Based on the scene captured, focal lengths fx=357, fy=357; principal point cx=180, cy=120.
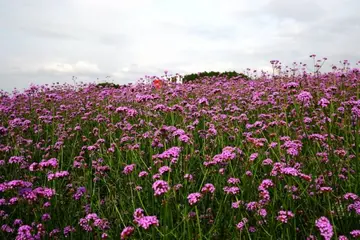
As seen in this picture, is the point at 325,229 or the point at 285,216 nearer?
the point at 325,229

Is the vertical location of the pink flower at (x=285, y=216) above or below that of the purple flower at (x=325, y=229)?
below

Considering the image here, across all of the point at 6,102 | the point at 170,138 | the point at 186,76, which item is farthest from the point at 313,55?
the point at 186,76

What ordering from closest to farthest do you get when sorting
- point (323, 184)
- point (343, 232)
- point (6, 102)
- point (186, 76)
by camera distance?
point (343, 232), point (323, 184), point (6, 102), point (186, 76)

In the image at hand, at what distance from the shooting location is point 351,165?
4.74 meters

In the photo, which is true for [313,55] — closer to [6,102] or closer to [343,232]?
[343,232]

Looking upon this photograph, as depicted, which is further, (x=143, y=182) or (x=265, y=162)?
(x=143, y=182)

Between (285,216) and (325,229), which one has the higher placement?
(325,229)

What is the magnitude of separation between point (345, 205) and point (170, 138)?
8.16ft

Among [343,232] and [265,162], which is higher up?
[265,162]

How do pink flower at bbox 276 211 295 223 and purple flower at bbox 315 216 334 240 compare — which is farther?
pink flower at bbox 276 211 295 223

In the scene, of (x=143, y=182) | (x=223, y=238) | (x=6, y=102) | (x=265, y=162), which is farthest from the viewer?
(x=6, y=102)

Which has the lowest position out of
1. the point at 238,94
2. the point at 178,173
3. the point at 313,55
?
the point at 178,173

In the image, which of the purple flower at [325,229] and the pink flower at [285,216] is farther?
the pink flower at [285,216]

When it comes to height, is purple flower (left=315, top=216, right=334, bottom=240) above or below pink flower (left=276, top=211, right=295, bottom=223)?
above
